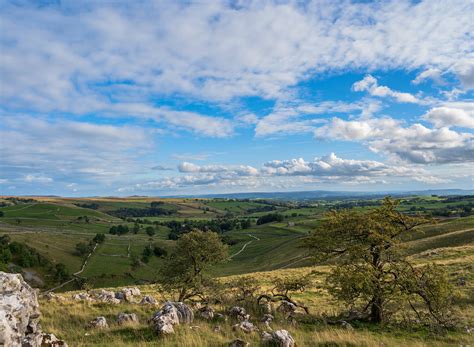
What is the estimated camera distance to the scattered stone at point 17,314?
31.1ft

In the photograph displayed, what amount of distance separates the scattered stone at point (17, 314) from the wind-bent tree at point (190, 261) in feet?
49.4

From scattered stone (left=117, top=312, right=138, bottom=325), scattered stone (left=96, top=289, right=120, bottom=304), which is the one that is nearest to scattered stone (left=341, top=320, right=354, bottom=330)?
scattered stone (left=117, top=312, right=138, bottom=325)

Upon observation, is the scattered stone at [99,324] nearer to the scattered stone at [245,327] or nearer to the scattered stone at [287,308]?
the scattered stone at [245,327]

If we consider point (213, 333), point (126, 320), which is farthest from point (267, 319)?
point (126, 320)

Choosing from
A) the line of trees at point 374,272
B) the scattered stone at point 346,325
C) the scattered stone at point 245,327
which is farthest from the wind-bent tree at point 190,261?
the scattered stone at point 346,325

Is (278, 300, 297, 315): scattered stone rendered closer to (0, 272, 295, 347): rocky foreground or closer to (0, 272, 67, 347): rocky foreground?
(0, 272, 295, 347): rocky foreground

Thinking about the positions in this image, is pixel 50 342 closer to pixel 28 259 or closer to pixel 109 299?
pixel 109 299

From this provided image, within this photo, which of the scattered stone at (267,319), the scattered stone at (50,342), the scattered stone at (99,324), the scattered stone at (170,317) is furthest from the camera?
the scattered stone at (267,319)

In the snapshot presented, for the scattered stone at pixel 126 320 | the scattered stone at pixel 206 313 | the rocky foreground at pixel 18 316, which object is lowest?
the scattered stone at pixel 206 313

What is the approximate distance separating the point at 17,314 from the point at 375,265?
18.0 meters

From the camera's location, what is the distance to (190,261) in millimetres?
27797

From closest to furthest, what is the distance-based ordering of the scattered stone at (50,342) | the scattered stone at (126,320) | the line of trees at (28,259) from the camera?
the scattered stone at (50,342)
the scattered stone at (126,320)
the line of trees at (28,259)

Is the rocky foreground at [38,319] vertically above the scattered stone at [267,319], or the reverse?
the rocky foreground at [38,319]

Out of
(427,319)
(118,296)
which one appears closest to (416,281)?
(427,319)
